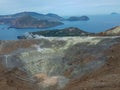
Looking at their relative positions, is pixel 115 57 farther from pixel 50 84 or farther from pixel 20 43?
pixel 20 43

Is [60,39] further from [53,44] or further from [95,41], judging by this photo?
[95,41]

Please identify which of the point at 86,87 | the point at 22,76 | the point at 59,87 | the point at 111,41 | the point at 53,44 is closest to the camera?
the point at 86,87

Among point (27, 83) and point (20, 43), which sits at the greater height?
point (20, 43)

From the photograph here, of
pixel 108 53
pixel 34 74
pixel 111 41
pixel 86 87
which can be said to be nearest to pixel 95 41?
pixel 111 41

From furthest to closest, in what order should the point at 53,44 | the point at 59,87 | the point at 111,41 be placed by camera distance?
the point at 53,44, the point at 111,41, the point at 59,87

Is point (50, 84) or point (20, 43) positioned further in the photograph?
point (20, 43)

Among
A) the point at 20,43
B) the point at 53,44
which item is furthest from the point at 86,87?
the point at 20,43
